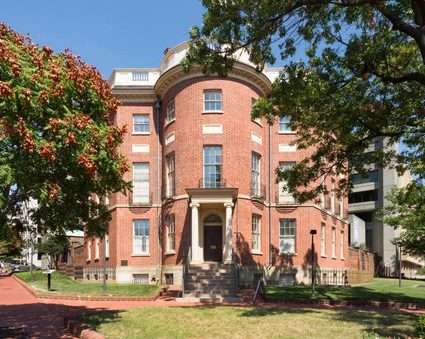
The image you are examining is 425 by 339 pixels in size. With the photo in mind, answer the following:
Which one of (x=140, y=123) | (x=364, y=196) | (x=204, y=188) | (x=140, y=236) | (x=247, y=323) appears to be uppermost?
(x=140, y=123)

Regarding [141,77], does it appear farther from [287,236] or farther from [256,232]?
[287,236]

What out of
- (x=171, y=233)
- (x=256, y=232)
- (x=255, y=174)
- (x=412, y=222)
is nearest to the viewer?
(x=412, y=222)

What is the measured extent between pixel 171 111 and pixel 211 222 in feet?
22.9

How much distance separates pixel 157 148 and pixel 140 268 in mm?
7331

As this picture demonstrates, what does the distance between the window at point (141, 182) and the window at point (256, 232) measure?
6751mm

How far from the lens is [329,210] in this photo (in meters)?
32.9

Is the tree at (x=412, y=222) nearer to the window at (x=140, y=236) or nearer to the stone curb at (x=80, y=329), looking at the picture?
the window at (x=140, y=236)

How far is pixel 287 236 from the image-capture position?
29.2m

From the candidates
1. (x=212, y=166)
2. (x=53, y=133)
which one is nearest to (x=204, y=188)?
(x=212, y=166)

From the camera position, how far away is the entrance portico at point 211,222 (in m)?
25.2

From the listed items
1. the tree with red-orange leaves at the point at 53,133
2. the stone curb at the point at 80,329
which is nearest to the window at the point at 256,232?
the stone curb at the point at 80,329

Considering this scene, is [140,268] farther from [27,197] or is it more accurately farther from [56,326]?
[27,197]

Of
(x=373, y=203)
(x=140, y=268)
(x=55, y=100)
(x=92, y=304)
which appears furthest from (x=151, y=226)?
(x=373, y=203)

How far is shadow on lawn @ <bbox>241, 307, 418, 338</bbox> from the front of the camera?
11734mm
